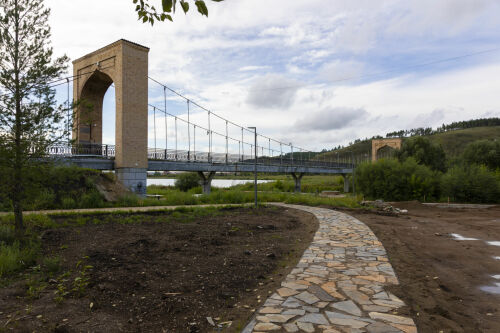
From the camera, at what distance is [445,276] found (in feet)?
15.2

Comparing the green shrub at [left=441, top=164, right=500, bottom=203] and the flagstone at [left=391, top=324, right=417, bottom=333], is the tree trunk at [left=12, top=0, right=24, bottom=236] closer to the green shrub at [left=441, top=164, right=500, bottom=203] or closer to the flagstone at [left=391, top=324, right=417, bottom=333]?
the flagstone at [left=391, top=324, right=417, bottom=333]

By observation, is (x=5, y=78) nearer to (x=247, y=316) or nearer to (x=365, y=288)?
(x=247, y=316)

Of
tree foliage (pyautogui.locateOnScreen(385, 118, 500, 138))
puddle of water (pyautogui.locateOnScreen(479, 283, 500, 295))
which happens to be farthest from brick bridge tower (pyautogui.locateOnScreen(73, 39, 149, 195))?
tree foliage (pyautogui.locateOnScreen(385, 118, 500, 138))

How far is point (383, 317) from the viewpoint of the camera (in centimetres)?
312

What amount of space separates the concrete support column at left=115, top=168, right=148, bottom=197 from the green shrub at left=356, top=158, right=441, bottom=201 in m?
14.4

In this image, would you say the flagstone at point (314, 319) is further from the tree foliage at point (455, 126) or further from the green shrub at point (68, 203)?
the tree foliage at point (455, 126)

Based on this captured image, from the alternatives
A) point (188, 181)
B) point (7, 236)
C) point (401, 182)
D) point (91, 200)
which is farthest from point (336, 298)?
point (188, 181)

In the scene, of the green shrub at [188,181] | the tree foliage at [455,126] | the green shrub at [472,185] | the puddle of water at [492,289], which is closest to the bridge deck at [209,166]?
the green shrub at [188,181]

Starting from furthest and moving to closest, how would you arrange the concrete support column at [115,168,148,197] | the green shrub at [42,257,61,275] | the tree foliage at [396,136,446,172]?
the tree foliage at [396,136,446,172], the concrete support column at [115,168,148,197], the green shrub at [42,257,61,275]

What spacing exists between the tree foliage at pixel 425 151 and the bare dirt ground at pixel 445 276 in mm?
35114

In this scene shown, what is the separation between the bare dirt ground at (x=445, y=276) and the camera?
126 inches

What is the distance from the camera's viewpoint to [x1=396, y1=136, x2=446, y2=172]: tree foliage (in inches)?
1586

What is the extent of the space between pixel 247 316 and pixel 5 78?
581 centimetres

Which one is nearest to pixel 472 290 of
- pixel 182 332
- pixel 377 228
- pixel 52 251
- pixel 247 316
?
pixel 247 316
